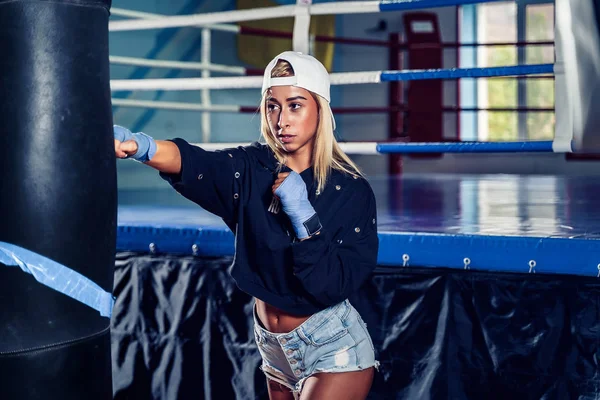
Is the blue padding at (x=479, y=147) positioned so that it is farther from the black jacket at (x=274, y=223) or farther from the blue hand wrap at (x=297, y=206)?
the blue hand wrap at (x=297, y=206)

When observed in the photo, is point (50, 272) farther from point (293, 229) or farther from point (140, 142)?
point (293, 229)

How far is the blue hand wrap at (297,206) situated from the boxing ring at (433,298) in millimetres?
579

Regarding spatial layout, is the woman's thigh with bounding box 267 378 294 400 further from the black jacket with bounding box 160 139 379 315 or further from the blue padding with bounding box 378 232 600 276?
the blue padding with bounding box 378 232 600 276

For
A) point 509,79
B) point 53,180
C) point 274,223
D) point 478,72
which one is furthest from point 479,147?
point 509,79

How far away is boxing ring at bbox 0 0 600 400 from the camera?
67.8 inches

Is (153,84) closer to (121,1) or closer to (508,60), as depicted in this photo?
(121,1)

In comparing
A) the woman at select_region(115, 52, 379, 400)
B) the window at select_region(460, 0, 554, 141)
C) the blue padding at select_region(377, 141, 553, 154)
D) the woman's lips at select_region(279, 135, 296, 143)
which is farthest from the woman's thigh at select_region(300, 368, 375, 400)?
the window at select_region(460, 0, 554, 141)

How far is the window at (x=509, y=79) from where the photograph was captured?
7277 mm

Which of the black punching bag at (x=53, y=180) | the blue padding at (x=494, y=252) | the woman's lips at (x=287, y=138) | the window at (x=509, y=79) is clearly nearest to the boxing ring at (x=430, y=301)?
the blue padding at (x=494, y=252)

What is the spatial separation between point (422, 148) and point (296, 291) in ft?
3.42

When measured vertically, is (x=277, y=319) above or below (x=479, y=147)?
below

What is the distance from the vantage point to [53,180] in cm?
96

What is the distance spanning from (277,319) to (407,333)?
20.8 inches

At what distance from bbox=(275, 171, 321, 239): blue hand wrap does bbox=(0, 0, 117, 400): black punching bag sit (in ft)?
1.03
